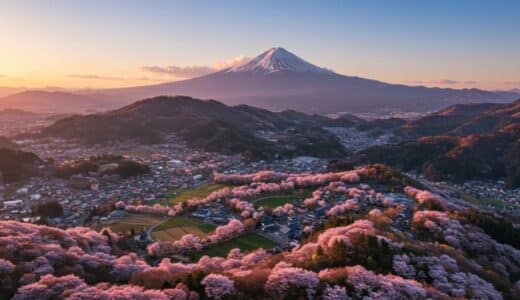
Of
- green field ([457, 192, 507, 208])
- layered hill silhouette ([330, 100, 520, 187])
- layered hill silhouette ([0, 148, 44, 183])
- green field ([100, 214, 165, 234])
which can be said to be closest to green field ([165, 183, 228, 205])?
green field ([100, 214, 165, 234])

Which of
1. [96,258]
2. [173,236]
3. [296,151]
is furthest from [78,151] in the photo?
[96,258]

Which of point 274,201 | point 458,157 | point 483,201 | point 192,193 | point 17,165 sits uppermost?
point 458,157

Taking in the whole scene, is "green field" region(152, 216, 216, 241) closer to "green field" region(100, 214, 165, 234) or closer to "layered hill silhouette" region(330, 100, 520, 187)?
"green field" region(100, 214, 165, 234)

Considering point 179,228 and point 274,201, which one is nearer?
point 179,228

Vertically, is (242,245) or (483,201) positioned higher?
(242,245)

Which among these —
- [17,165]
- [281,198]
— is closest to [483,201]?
[281,198]

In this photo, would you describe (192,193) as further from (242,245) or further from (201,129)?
(201,129)

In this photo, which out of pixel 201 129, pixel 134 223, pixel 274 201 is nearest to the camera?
pixel 134 223

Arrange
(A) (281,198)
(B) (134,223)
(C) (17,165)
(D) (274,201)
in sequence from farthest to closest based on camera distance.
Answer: (C) (17,165) < (A) (281,198) < (D) (274,201) < (B) (134,223)
